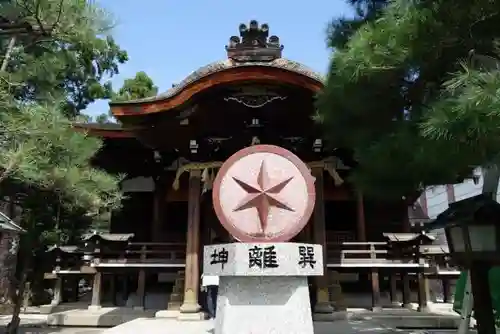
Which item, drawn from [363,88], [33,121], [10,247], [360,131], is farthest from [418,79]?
[10,247]

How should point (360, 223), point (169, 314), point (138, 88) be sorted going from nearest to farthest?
point (169, 314) < point (360, 223) < point (138, 88)

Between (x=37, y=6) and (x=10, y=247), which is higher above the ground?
(x=37, y=6)

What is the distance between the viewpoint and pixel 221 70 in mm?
9797

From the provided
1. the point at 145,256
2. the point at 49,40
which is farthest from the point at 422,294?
the point at 49,40

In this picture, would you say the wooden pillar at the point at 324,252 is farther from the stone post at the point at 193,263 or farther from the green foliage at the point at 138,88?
the green foliage at the point at 138,88

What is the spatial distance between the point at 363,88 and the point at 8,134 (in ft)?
17.1

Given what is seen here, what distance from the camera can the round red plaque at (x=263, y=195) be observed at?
527 cm

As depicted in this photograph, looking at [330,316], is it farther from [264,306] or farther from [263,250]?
[263,250]

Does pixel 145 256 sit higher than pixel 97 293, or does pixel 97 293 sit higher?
pixel 145 256

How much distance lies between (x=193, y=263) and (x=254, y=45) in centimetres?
544

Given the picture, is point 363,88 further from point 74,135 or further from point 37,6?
point 74,135

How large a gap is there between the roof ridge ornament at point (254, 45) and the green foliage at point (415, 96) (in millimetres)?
4411

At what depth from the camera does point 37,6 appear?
6.94m

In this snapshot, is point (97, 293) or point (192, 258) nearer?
point (192, 258)
